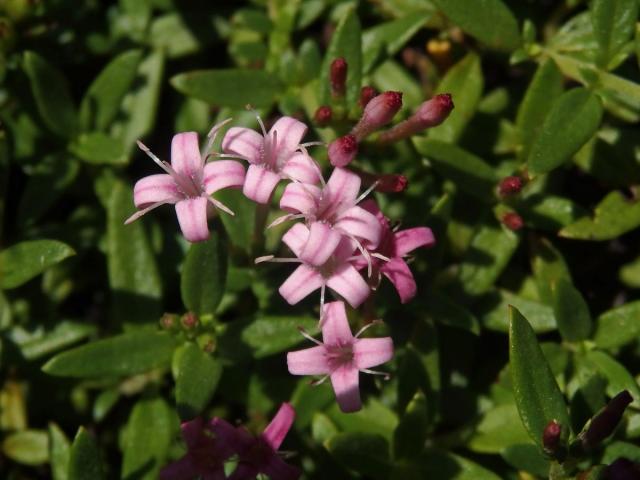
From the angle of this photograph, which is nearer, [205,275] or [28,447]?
[205,275]

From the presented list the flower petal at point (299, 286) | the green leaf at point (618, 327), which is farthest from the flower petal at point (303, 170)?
the green leaf at point (618, 327)

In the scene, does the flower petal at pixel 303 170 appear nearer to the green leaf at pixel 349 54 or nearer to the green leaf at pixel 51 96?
the green leaf at pixel 349 54

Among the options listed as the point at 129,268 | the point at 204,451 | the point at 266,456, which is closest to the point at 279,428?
the point at 266,456

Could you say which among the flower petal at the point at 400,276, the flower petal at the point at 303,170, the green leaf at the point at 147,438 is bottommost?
the green leaf at the point at 147,438

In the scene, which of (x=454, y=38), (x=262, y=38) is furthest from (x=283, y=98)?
(x=454, y=38)

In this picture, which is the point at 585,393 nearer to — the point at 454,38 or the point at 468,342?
the point at 468,342

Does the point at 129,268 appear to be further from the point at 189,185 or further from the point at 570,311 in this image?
the point at 570,311

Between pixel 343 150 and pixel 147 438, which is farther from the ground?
pixel 343 150

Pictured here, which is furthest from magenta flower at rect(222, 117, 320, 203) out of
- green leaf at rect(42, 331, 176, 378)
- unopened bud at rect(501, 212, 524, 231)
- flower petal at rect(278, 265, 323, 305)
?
unopened bud at rect(501, 212, 524, 231)
